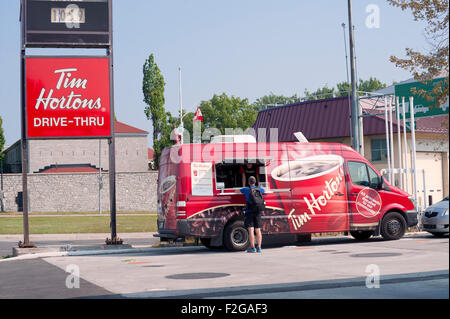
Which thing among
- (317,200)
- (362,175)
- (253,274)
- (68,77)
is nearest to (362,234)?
(362,175)

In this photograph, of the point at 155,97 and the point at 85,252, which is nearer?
the point at 85,252

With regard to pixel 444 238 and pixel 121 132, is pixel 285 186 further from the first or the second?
pixel 121 132

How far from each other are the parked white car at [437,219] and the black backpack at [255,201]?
19.6 feet

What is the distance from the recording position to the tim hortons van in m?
16.4

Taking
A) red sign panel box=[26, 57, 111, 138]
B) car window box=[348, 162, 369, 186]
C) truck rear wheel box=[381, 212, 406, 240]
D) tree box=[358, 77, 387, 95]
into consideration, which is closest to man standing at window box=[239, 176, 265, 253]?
car window box=[348, 162, 369, 186]

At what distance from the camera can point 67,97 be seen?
62.7 feet

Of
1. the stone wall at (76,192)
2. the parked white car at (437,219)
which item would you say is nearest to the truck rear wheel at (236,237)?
the parked white car at (437,219)

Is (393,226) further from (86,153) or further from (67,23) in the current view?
(86,153)

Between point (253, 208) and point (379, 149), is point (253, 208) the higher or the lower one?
the lower one

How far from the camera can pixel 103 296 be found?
941 centimetres

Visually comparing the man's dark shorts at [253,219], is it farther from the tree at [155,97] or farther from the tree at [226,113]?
the tree at [226,113]

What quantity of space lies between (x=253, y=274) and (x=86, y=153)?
5984 cm

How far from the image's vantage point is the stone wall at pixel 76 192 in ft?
190
